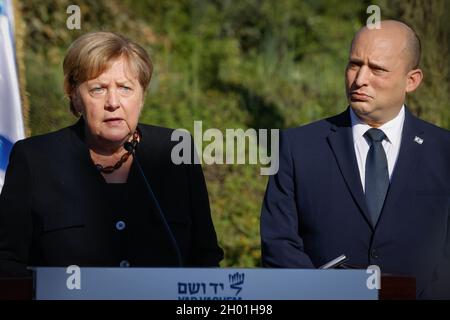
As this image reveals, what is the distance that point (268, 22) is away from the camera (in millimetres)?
11281

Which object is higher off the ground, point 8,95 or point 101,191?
point 8,95

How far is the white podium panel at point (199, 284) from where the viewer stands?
324cm

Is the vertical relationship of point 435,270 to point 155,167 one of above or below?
below

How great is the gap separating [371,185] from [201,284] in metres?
1.08

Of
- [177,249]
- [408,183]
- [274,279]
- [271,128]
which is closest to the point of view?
[274,279]

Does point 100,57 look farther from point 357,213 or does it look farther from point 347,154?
point 357,213

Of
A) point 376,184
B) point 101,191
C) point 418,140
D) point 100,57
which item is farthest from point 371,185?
point 100,57

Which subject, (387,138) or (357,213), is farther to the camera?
(387,138)

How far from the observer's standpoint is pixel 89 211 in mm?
4035

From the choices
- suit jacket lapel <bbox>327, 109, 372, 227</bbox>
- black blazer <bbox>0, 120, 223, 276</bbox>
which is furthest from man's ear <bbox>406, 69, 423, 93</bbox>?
black blazer <bbox>0, 120, 223, 276</bbox>
